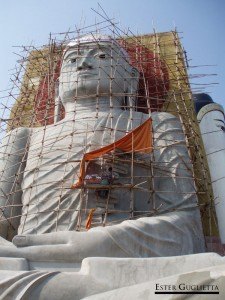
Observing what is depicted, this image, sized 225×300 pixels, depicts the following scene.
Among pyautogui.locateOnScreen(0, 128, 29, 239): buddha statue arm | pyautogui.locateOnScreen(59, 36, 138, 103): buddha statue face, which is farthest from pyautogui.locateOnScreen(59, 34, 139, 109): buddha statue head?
pyautogui.locateOnScreen(0, 128, 29, 239): buddha statue arm

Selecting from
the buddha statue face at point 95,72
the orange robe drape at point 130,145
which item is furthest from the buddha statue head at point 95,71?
the orange robe drape at point 130,145

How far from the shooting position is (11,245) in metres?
3.12

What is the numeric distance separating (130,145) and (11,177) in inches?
52.8

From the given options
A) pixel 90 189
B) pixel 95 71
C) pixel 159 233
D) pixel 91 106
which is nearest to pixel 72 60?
pixel 95 71

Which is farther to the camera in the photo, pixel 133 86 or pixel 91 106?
pixel 133 86

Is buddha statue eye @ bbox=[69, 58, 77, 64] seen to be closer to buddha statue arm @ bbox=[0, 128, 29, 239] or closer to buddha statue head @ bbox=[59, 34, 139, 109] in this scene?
buddha statue head @ bbox=[59, 34, 139, 109]

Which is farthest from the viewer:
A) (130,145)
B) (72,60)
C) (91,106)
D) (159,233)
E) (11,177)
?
(72,60)

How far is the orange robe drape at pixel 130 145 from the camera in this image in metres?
3.96

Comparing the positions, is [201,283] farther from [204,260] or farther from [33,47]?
[33,47]

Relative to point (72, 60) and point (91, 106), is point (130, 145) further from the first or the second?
point (72, 60)

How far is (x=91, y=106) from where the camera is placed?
16.7 feet

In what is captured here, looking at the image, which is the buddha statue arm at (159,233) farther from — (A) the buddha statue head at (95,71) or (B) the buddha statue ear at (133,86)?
(A) the buddha statue head at (95,71)

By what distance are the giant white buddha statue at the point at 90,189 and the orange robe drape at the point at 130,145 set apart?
0.08 metres

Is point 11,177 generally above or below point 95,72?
below
